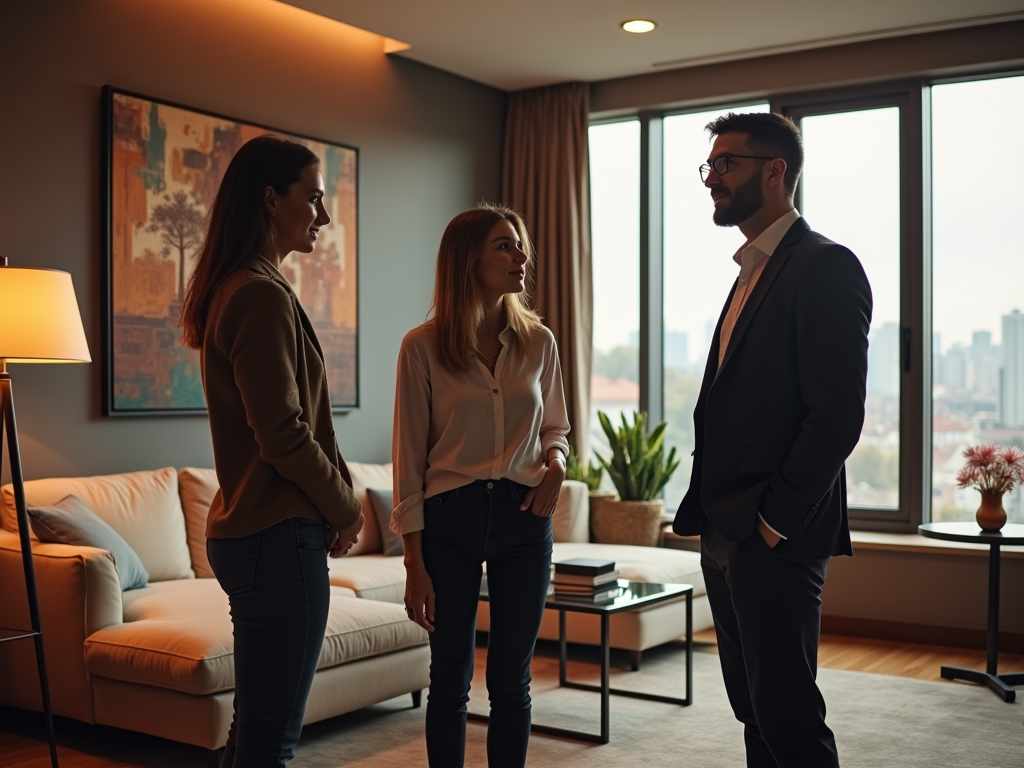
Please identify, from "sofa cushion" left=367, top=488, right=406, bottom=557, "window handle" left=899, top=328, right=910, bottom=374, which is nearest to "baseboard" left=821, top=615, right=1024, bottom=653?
"window handle" left=899, top=328, right=910, bottom=374

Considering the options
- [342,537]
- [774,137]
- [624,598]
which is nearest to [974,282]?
[624,598]

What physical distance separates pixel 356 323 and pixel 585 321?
147cm

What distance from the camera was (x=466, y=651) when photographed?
7.45 ft

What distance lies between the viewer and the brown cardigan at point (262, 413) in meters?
1.79

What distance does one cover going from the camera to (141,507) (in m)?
4.02

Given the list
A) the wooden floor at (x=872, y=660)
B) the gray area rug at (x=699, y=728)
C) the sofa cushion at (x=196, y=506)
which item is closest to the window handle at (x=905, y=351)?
the wooden floor at (x=872, y=660)

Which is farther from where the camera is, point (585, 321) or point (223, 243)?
point (585, 321)

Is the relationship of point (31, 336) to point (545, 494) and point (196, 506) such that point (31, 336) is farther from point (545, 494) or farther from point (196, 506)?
point (545, 494)

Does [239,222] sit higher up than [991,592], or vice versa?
[239,222]

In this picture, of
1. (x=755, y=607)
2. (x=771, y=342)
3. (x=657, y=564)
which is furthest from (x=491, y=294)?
(x=657, y=564)

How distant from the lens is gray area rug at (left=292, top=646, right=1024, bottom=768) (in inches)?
130

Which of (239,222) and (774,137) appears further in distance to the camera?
(774,137)

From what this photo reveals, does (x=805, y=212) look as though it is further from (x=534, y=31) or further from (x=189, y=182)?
(x=189, y=182)

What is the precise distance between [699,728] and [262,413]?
241 centimetres
